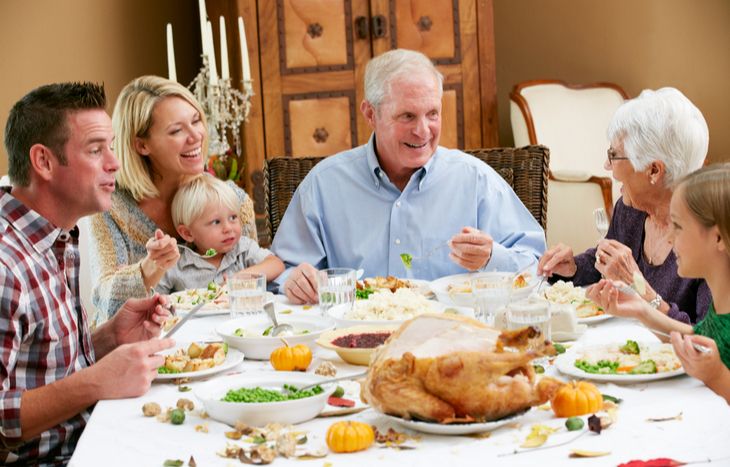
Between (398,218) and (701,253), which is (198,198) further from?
(701,253)

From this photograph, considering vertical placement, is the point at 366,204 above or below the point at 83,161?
below

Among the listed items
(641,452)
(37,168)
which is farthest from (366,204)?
(641,452)

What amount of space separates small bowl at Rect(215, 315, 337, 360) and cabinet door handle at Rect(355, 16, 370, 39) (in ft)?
11.7

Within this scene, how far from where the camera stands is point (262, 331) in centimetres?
169

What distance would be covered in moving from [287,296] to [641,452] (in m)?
1.37

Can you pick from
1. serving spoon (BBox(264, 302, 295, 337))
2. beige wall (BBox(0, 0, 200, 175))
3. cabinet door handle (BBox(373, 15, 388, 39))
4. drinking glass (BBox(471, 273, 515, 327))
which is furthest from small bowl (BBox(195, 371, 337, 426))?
cabinet door handle (BBox(373, 15, 388, 39))

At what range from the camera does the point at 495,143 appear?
502 centimetres

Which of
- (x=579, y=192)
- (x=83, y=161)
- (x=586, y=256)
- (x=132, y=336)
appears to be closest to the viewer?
(x=83, y=161)

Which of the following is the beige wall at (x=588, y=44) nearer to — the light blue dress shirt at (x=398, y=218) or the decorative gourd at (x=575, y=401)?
the light blue dress shirt at (x=398, y=218)

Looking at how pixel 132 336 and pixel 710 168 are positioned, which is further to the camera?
pixel 132 336

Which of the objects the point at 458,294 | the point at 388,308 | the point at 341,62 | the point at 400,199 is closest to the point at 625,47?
the point at 341,62

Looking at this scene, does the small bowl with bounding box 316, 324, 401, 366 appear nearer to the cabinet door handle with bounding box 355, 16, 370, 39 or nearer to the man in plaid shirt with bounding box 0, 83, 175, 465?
the man in plaid shirt with bounding box 0, 83, 175, 465

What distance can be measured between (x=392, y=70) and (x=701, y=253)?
1.57m

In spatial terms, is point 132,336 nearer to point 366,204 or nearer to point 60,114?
point 60,114
